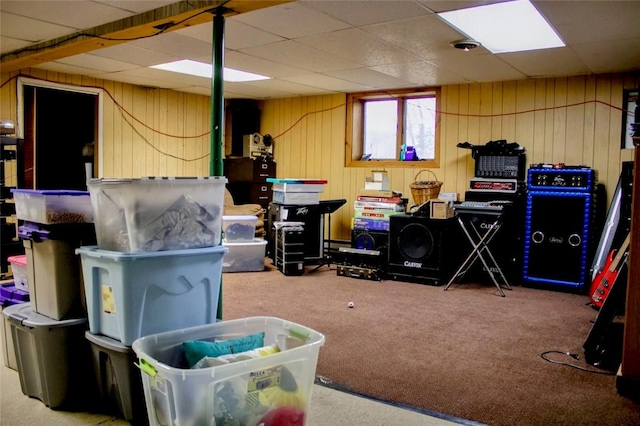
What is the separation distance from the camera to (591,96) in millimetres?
5238

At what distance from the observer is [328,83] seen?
6.06 meters

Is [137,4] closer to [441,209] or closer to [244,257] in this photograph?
[244,257]

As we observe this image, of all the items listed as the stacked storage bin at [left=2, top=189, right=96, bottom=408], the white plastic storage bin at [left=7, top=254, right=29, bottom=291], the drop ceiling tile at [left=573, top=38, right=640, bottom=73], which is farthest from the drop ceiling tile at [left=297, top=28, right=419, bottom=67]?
the white plastic storage bin at [left=7, top=254, right=29, bottom=291]

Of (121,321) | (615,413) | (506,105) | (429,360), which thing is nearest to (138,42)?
(121,321)

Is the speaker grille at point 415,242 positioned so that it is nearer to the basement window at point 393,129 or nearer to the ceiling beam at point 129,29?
the basement window at point 393,129

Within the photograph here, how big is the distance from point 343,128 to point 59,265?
4846mm

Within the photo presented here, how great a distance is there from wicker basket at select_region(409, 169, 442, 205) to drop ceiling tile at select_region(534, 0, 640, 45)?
2032 mm

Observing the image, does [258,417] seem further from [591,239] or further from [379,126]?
[379,126]

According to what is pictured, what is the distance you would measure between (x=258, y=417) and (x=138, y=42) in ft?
11.6

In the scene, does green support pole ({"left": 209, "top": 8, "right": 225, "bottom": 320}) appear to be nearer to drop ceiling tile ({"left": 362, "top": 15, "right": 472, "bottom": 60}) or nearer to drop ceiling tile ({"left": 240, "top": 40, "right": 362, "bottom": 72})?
drop ceiling tile ({"left": 362, "top": 15, "right": 472, "bottom": 60})

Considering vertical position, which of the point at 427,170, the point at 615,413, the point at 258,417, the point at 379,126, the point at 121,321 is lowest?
the point at 615,413

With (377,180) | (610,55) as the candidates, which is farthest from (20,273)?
(610,55)

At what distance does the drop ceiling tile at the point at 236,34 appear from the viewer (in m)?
3.86

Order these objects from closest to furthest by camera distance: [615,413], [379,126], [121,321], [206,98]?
[121,321], [615,413], [379,126], [206,98]
